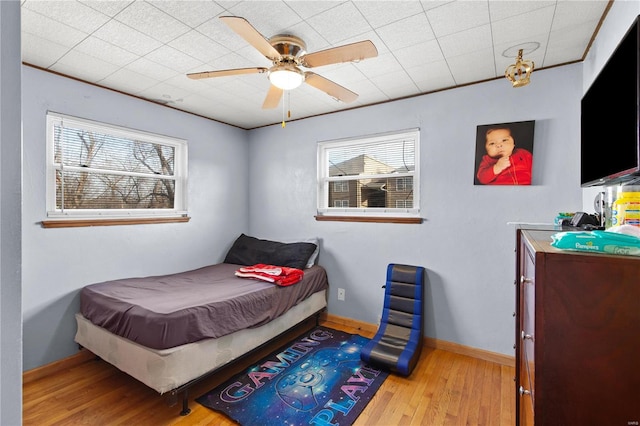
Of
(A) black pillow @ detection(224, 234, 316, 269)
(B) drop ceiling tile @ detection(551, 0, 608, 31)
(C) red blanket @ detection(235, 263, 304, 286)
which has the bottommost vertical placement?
(C) red blanket @ detection(235, 263, 304, 286)

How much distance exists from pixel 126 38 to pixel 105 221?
1.63 meters

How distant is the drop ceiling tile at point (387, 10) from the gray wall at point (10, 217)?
164cm

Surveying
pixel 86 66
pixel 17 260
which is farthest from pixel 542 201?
pixel 86 66

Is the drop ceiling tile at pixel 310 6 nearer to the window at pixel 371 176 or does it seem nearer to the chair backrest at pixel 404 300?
the window at pixel 371 176

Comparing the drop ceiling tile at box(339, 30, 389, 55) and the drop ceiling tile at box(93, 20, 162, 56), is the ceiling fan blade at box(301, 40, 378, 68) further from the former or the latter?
the drop ceiling tile at box(93, 20, 162, 56)

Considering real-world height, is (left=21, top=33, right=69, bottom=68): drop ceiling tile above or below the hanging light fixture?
above

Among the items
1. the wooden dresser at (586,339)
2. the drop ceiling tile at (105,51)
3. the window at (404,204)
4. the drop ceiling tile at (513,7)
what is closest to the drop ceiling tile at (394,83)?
the drop ceiling tile at (513,7)

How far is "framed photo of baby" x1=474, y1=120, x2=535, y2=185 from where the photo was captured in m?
2.48

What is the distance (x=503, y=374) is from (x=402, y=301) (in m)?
0.95

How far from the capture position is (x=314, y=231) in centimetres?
368

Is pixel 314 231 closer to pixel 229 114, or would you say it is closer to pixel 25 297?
pixel 229 114

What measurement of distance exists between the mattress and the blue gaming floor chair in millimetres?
948

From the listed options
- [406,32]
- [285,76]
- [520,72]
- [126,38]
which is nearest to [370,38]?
[406,32]

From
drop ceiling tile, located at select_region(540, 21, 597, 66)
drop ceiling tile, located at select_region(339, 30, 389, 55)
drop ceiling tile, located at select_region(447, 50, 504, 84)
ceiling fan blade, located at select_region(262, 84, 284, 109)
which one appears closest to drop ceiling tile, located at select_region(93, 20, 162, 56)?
ceiling fan blade, located at select_region(262, 84, 284, 109)
